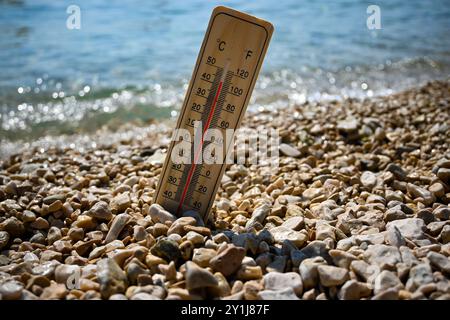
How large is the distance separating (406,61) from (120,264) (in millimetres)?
7731

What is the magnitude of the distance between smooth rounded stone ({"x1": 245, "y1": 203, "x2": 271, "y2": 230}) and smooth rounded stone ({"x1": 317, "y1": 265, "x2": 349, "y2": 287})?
674 mm

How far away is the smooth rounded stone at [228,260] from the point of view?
2084 millimetres

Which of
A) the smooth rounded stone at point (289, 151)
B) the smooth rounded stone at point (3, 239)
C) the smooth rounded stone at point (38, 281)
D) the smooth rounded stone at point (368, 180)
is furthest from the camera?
the smooth rounded stone at point (289, 151)

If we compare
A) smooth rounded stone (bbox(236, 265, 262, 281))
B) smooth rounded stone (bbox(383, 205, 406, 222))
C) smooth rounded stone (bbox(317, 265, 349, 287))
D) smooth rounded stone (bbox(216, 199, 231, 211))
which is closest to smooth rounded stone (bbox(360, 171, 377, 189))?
smooth rounded stone (bbox(383, 205, 406, 222))

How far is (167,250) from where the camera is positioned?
7.18 feet

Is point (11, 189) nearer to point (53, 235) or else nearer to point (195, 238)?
point (53, 235)

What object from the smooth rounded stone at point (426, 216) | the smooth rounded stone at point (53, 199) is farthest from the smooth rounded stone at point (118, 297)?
the smooth rounded stone at point (426, 216)

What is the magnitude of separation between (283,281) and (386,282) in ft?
1.42

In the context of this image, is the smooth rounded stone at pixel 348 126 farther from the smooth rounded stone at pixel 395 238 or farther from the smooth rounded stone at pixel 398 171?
the smooth rounded stone at pixel 395 238

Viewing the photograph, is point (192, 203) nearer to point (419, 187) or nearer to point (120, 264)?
point (120, 264)

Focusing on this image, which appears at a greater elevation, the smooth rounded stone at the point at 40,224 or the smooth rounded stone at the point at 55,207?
the smooth rounded stone at the point at 55,207

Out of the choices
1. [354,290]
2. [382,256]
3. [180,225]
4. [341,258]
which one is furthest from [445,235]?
[180,225]

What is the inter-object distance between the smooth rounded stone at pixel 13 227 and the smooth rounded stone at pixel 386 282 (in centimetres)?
205

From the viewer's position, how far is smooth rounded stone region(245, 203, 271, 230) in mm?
2648
